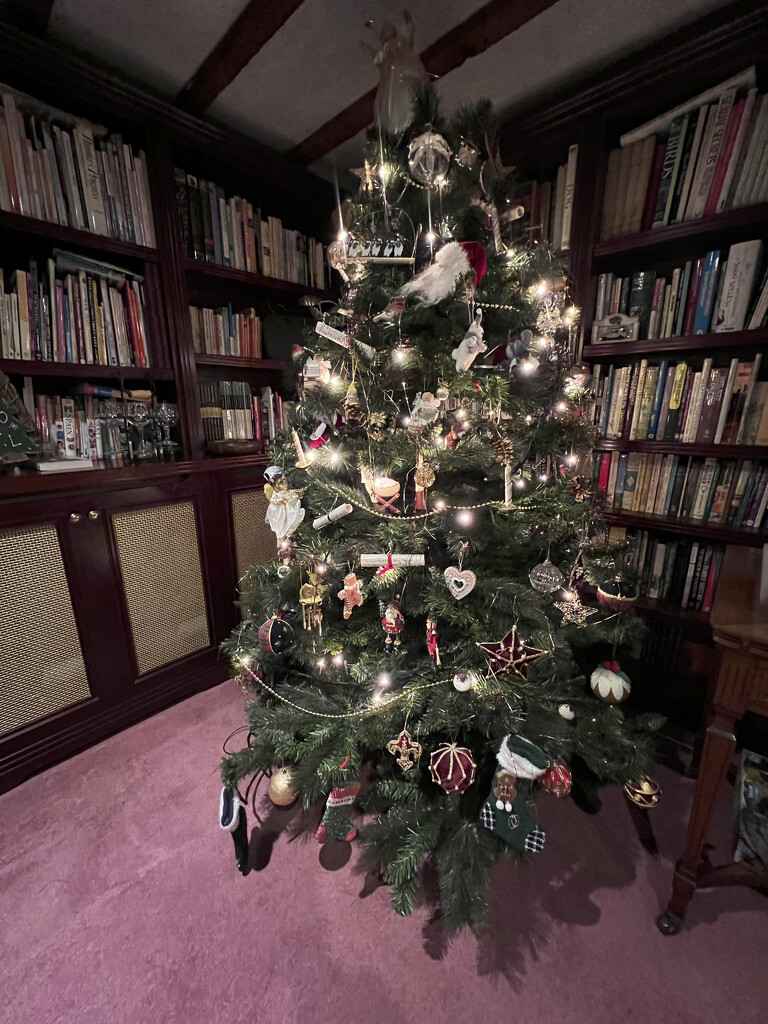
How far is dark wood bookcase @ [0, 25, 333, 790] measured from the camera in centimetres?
111

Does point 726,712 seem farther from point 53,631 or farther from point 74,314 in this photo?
point 74,314

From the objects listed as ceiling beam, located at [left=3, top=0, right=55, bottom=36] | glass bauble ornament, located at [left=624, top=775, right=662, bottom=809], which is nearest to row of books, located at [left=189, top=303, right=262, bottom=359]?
ceiling beam, located at [left=3, top=0, right=55, bottom=36]

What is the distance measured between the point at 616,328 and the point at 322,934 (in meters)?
1.78

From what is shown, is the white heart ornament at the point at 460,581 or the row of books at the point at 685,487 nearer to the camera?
the white heart ornament at the point at 460,581

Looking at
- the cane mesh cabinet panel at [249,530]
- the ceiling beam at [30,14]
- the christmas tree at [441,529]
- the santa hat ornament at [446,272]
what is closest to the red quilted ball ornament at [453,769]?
the christmas tree at [441,529]

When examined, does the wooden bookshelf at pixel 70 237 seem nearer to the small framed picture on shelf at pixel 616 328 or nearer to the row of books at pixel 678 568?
the small framed picture on shelf at pixel 616 328

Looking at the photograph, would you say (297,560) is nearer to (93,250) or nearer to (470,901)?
(470,901)

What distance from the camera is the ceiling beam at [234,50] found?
0.92 m

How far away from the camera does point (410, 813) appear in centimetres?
86

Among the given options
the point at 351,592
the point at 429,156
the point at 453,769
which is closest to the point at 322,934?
the point at 453,769

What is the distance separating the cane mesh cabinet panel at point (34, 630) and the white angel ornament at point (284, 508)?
0.70 m

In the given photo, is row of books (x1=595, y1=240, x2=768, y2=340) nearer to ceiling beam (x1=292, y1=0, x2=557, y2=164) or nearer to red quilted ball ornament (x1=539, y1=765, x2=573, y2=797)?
ceiling beam (x1=292, y1=0, x2=557, y2=164)

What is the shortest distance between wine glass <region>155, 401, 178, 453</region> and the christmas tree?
61 centimetres

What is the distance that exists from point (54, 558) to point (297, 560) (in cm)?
76
